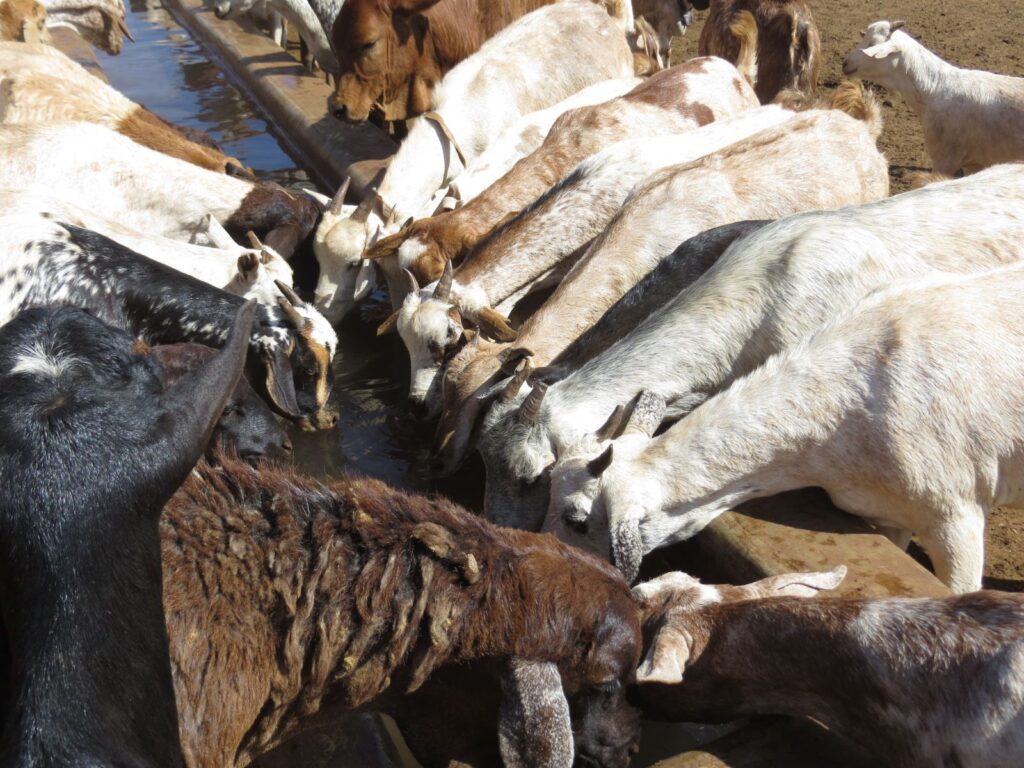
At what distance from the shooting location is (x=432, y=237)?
24.2ft

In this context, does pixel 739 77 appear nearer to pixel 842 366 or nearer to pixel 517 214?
pixel 517 214

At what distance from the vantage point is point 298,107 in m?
11.5

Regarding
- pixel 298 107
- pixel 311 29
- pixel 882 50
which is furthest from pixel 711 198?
pixel 311 29

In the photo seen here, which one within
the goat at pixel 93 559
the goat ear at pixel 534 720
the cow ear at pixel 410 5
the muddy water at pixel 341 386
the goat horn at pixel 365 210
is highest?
the goat at pixel 93 559

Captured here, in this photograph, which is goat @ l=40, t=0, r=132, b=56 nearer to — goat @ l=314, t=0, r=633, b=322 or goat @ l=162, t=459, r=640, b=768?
goat @ l=314, t=0, r=633, b=322

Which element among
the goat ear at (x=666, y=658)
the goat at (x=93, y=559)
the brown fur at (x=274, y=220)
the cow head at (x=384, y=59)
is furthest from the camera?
the cow head at (x=384, y=59)

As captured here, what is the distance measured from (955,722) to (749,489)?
1.52 m

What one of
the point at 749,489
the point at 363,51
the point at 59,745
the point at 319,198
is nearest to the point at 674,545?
the point at 749,489

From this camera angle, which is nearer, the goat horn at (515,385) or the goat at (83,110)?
the goat horn at (515,385)

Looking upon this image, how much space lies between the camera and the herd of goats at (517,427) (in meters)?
3.13

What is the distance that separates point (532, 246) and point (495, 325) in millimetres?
702

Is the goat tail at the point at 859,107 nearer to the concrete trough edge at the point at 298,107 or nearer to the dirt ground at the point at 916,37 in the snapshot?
the dirt ground at the point at 916,37

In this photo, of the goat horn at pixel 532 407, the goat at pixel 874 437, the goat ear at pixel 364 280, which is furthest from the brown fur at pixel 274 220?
the goat at pixel 874 437

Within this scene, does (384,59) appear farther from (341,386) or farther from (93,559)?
(93,559)
